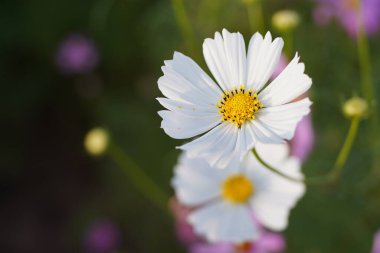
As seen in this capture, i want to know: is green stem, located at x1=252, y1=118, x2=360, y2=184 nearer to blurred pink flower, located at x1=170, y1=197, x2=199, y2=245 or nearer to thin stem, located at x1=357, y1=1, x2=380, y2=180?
thin stem, located at x1=357, y1=1, x2=380, y2=180

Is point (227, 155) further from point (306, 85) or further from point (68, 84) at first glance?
point (68, 84)

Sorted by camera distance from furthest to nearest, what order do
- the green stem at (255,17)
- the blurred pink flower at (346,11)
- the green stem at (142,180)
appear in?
the blurred pink flower at (346,11) < the green stem at (142,180) < the green stem at (255,17)

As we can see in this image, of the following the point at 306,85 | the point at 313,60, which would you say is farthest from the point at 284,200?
the point at 313,60

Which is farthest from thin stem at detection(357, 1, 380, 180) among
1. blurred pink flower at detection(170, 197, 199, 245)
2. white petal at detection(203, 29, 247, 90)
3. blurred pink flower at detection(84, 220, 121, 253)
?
blurred pink flower at detection(84, 220, 121, 253)

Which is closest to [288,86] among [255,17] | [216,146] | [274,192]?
[216,146]

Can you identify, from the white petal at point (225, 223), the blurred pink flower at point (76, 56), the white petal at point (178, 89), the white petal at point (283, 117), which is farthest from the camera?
the blurred pink flower at point (76, 56)

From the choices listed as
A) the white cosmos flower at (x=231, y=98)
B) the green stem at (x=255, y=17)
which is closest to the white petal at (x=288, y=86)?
the white cosmos flower at (x=231, y=98)

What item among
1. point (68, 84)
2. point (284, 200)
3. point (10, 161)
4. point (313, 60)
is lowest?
point (10, 161)

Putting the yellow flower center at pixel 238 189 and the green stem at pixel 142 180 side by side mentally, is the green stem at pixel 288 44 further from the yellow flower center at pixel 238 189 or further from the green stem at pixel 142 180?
the green stem at pixel 142 180
